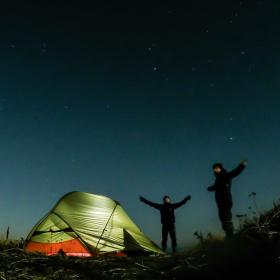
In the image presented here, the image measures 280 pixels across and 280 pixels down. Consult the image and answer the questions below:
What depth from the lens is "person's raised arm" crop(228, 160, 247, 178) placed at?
8.33 meters

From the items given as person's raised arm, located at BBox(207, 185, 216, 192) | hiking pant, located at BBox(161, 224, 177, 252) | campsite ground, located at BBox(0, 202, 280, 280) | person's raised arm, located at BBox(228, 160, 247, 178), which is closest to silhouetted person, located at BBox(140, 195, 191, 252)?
hiking pant, located at BBox(161, 224, 177, 252)

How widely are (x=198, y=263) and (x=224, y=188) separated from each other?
5162 mm

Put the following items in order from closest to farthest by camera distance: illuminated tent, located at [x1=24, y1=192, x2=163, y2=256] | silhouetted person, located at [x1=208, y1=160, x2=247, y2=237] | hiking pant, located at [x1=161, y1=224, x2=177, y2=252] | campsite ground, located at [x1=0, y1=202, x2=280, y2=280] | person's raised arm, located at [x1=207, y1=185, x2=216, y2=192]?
1. campsite ground, located at [x1=0, y1=202, x2=280, y2=280]
2. silhouetted person, located at [x1=208, y1=160, x2=247, y2=237]
3. person's raised arm, located at [x1=207, y1=185, x2=216, y2=192]
4. illuminated tent, located at [x1=24, y1=192, x2=163, y2=256]
5. hiking pant, located at [x1=161, y1=224, x2=177, y2=252]

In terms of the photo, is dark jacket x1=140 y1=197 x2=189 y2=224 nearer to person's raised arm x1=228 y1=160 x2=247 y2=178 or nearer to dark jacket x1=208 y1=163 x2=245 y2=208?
dark jacket x1=208 y1=163 x2=245 y2=208

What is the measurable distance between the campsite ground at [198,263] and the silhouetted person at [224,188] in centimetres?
362

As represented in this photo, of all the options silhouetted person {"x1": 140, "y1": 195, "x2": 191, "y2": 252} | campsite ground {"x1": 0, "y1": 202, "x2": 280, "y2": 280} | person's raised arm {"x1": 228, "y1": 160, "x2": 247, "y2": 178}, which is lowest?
campsite ground {"x1": 0, "y1": 202, "x2": 280, "y2": 280}

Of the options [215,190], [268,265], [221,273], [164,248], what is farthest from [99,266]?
[164,248]

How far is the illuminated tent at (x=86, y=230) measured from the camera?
33.3ft

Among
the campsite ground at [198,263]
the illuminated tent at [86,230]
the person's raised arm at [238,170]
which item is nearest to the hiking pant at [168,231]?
the illuminated tent at [86,230]

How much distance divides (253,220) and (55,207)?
28.4 ft

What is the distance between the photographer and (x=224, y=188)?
28.1ft

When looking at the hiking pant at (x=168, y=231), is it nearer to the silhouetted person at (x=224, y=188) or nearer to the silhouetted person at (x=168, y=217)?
the silhouetted person at (x=168, y=217)

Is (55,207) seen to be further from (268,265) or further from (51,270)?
(268,265)

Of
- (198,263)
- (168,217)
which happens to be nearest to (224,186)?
(168,217)
